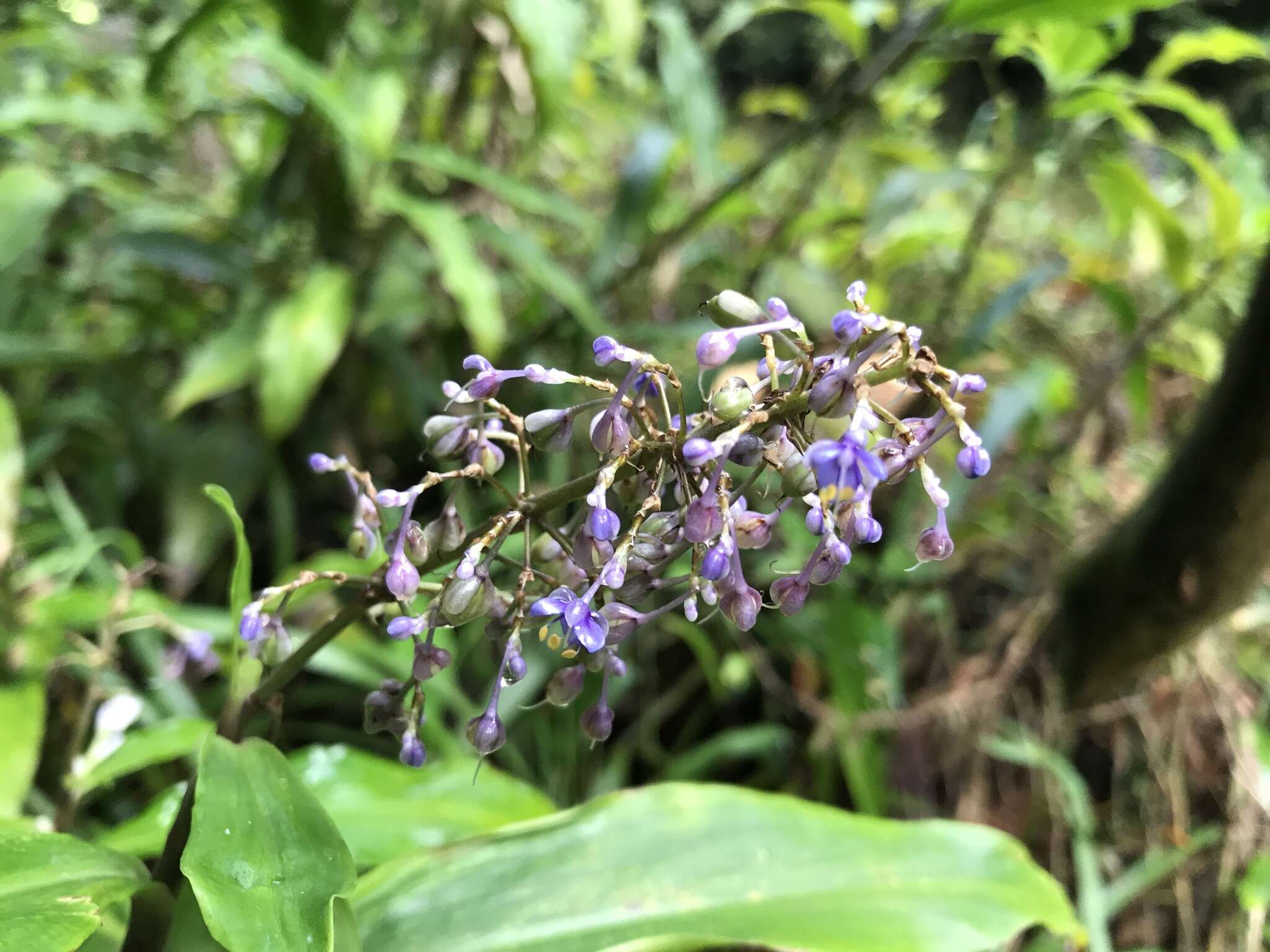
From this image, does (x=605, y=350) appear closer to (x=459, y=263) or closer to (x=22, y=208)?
(x=459, y=263)

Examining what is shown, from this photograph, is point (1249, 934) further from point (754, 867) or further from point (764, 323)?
point (764, 323)

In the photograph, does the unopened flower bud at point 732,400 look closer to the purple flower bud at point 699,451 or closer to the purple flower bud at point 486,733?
the purple flower bud at point 699,451

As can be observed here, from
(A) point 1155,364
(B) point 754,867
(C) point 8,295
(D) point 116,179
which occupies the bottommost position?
(A) point 1155,364

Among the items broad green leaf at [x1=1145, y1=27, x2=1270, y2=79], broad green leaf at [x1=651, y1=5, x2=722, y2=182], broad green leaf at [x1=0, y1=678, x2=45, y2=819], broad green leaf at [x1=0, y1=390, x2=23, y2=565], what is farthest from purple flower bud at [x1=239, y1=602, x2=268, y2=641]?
broad green leaf at [x1=1145, y1=27, x2=1270, y2=79]

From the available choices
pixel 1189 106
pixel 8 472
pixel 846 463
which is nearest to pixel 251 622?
pixel 846 463

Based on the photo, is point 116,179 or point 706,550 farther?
point 116,179

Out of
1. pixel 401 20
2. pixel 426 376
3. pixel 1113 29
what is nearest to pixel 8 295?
pixel 426 376
